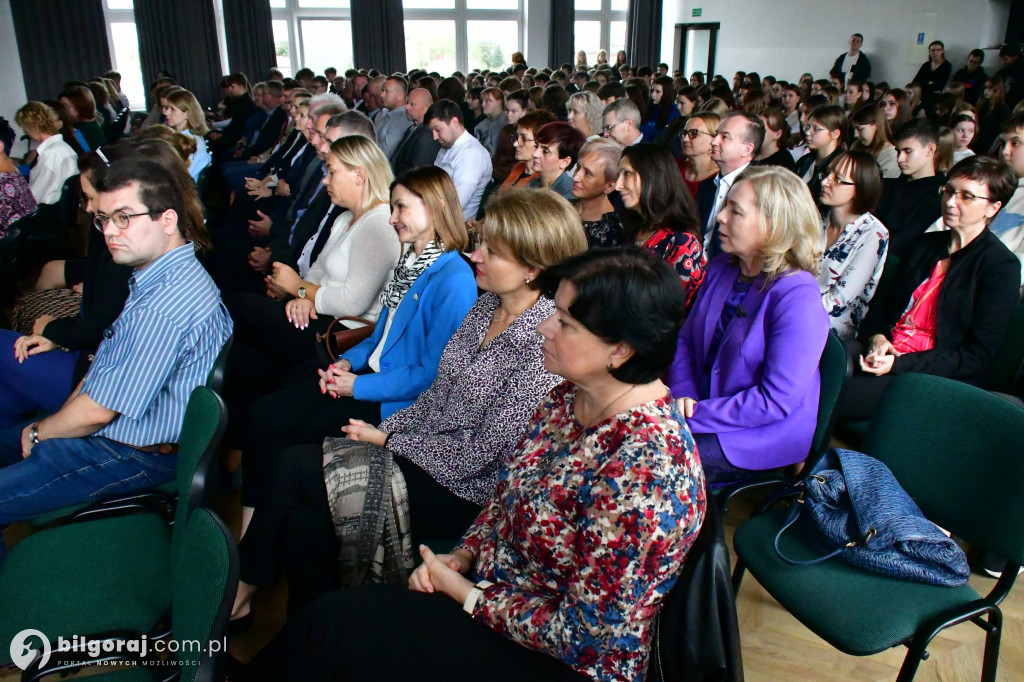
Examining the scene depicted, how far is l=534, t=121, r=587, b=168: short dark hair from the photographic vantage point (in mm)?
3811

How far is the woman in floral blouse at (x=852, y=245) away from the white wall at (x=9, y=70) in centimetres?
1278

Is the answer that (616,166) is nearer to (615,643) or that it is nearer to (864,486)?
(864,486)

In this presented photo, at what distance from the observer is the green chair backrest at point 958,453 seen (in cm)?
158

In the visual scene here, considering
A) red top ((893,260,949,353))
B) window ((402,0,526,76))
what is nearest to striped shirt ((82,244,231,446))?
red top ((893,260,949,353))

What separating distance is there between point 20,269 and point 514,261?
137 inches

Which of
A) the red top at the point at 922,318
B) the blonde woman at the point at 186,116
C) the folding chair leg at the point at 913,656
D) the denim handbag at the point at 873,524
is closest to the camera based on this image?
the folding chair leg at the point at 913,656

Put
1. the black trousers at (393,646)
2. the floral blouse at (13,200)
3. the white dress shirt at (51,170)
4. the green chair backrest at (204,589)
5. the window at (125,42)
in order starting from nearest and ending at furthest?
1. the green chair backrest at (204,589)
2. the black trousers at (393,646)
3. the floral blouse at (13,200)
4. the white dress shirt at (51,170)
5. the window at (125,42)

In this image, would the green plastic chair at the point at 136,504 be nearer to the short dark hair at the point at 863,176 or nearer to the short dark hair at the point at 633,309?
the short dark hair at the point at 633,309

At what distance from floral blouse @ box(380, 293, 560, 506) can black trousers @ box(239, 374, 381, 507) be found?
46 cm

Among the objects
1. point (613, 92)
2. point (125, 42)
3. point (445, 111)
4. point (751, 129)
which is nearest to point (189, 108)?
point (445, 111)

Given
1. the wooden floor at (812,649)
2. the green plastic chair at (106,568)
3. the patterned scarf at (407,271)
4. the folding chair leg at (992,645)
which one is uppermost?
the patterned scarf at (407,271)

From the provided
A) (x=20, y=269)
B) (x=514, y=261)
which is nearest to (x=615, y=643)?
(x=514, y=261)

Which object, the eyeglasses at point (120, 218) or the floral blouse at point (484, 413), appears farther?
the eyeglasses at point (120, 218)

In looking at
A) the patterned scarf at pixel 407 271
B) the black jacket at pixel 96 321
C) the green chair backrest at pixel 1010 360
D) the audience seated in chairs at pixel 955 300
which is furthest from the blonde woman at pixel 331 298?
the green chair backrest at pixel 1010 360
